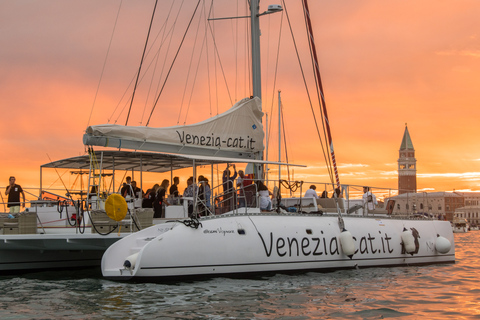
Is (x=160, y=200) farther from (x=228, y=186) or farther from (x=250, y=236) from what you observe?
(x=250, y=236)

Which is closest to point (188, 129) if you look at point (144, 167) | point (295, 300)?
point (144, 167)

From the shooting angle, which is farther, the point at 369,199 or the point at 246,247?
the point at 369,199

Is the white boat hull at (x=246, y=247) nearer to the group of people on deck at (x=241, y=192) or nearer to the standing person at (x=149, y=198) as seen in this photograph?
the group of people on deck at (x=241, y=192)

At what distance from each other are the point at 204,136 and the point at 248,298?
6.17 meters

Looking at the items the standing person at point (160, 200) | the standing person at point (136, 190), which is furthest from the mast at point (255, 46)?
the standing person at point (136, 190)

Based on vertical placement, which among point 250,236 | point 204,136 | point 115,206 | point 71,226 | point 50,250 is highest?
point 204,136

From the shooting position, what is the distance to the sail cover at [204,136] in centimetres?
1398

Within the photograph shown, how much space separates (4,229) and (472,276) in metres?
12.0

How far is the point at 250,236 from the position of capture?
12.7 metres

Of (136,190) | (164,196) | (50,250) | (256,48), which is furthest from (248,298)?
(256,48)

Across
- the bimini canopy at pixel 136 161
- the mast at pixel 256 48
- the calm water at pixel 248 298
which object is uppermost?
the mast at pixel 256 48

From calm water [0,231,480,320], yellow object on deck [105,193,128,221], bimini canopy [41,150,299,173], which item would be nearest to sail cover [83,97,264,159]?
bimini canopy [41,150,299,173]

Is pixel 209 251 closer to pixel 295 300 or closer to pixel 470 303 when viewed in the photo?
pixel 295 300

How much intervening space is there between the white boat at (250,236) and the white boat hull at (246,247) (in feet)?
0.07
